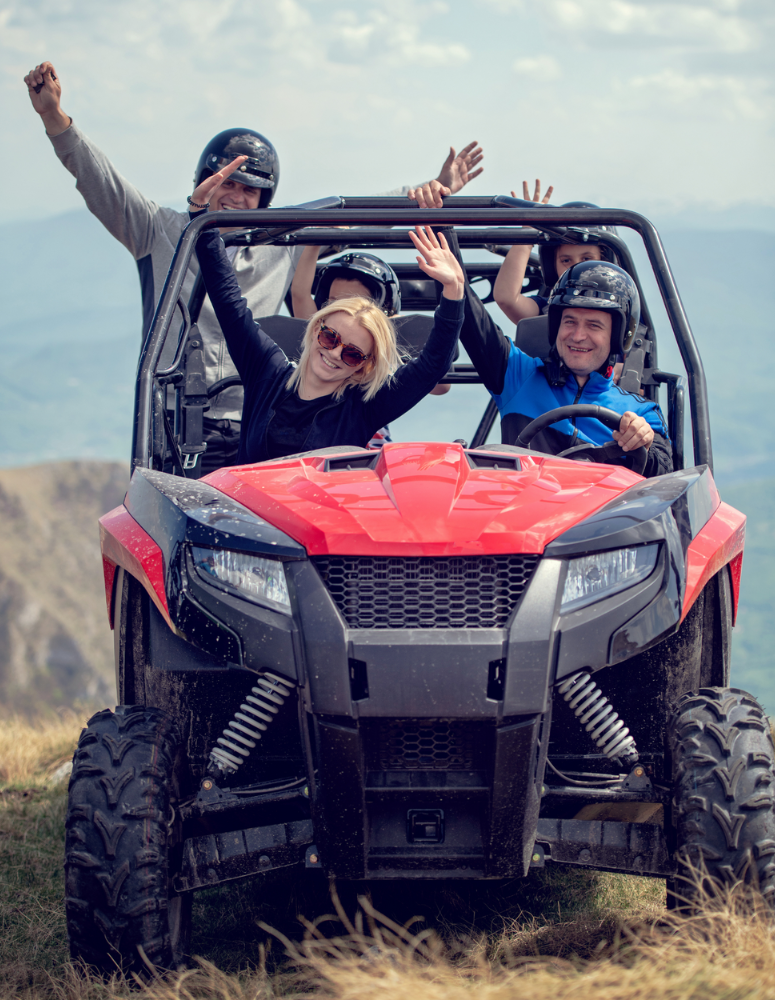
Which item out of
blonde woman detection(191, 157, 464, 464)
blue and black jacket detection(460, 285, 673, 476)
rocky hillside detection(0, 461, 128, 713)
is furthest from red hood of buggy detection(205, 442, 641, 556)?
rocky hillside detection(0, 461, 128, 713)

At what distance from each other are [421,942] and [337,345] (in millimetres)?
1602

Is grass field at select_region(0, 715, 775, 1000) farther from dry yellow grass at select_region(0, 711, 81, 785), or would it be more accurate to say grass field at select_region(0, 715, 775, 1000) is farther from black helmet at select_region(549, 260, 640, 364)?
black helmet at select_region(549, 260, 640, 364)

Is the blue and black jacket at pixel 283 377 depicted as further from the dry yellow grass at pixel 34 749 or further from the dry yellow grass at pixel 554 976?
the dry yellow grass at pixel 34 749

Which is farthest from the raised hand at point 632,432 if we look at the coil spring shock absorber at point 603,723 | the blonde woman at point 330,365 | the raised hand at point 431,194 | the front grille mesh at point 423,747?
the front grille mesh at point 423,747

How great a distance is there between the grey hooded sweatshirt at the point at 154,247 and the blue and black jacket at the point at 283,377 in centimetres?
115

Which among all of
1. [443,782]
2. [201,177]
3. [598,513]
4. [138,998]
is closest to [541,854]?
[443,782]

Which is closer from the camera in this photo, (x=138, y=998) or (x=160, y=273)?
(x=138, y=998)

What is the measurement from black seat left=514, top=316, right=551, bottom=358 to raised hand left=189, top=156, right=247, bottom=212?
114 centimetres

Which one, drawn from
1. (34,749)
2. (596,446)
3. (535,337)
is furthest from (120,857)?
(34,749)

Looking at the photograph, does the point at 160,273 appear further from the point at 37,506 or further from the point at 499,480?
the point at 37,506

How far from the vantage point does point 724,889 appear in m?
2.14

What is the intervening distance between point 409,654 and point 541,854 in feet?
1.88

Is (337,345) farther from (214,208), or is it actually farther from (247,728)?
(214,208)

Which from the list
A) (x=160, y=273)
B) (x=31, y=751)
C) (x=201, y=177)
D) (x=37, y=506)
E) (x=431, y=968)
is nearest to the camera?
(x=431, y=968)
